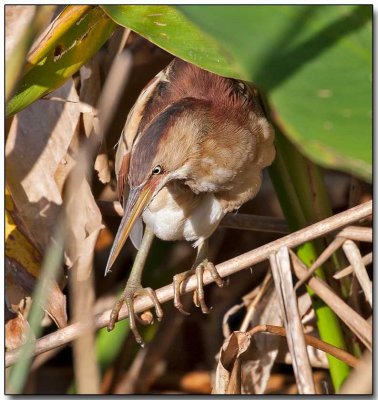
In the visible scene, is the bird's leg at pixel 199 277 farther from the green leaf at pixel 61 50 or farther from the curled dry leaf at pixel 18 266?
the green leaf at pixel 61 50

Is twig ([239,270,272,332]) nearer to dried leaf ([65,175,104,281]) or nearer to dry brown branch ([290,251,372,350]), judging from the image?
dry brown branch ([290,251,372,350])

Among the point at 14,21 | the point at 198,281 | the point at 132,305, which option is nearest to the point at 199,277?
the point at 198,281

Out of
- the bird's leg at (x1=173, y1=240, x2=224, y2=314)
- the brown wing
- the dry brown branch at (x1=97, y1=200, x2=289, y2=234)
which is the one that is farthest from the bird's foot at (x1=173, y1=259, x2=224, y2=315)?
the brown wing

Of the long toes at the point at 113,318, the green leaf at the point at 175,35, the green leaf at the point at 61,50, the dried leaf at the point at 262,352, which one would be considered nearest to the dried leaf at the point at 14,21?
the green leaf at the point at 61,50

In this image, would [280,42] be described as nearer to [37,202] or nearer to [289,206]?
[289,206]

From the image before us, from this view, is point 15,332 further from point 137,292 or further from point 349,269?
point 349,269
